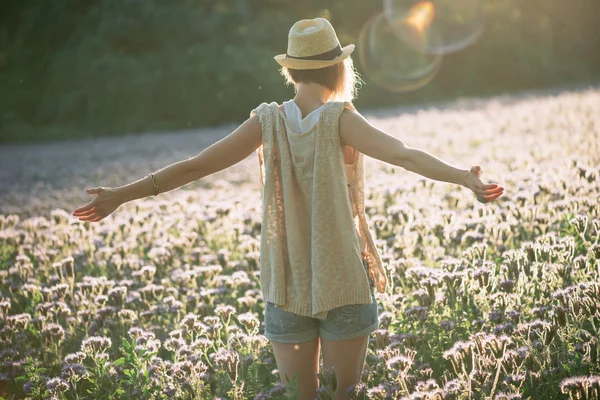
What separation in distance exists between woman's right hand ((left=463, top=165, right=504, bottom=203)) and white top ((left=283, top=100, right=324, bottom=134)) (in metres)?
0.86

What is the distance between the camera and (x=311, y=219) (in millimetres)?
4074

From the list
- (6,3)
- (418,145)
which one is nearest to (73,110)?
(6,3)

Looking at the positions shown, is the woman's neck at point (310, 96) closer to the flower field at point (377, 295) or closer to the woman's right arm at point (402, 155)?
the woman's right arm at point (402, 155)

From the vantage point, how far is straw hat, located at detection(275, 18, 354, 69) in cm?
407

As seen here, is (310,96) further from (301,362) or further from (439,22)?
(439,22)

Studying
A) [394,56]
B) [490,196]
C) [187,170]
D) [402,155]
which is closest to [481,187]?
[490,196]

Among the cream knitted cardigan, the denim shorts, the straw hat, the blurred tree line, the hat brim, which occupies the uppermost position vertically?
the blurred tree line

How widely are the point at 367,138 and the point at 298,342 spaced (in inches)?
44.7

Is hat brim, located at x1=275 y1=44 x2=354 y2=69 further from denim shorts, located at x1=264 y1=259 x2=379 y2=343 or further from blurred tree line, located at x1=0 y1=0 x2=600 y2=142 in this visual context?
blurred tree line, located at x1=0 y1=0 x2=600 y2=142

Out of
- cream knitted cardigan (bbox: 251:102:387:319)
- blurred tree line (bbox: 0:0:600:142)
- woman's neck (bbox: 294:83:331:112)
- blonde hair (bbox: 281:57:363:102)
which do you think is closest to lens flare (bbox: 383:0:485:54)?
blurred tree line (bbox: 0:0:600:142)

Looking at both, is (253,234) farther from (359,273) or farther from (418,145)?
(418,145)

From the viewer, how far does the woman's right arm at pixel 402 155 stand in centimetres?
364

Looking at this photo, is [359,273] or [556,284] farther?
[556,284]

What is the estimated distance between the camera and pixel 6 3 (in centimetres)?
3747
